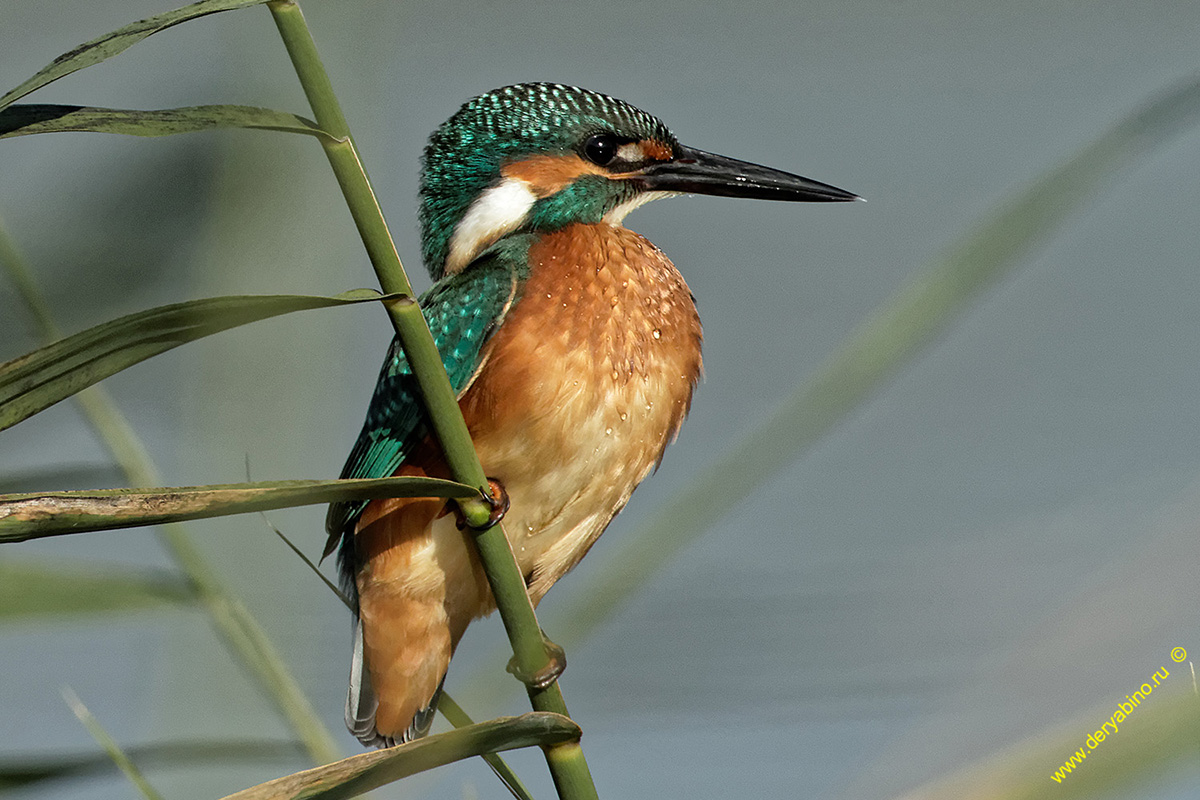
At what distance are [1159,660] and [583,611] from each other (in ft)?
1.30

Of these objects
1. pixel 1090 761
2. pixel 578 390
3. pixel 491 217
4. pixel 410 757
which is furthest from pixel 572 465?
pixel 1090 761

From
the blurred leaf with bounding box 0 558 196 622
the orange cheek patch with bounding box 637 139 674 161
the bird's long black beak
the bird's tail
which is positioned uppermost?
the orange cheek patch with bounding box 637 139 674 161

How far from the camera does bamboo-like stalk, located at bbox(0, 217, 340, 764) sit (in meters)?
0.82

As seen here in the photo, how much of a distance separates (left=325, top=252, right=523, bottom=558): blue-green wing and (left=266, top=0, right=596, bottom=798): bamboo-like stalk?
51 centimetres

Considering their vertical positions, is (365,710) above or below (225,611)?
above

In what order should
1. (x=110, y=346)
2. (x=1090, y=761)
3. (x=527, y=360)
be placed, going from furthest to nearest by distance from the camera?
(x=527, y=360) → (x=110, y=346) → (x=1090, y=761)

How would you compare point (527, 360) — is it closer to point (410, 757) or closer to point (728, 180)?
point (728, 180)

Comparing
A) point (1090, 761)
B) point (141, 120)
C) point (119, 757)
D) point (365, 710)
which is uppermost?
point (365, 710)

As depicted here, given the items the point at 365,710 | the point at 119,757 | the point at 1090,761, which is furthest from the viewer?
the point at 365,710

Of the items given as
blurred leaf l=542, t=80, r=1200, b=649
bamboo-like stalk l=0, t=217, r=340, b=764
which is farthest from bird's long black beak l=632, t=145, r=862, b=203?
bamboo-like stalk l=0, t=217, r=340, b=764

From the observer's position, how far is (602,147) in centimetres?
134

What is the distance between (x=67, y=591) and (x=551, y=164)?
0.81 m

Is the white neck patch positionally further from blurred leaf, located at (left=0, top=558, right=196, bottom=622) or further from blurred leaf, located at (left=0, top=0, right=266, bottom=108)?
blurred leaf, located at (left=0, top=0, right=266, bottom=108)

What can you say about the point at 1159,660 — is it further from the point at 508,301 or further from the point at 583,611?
the point at 508,301
